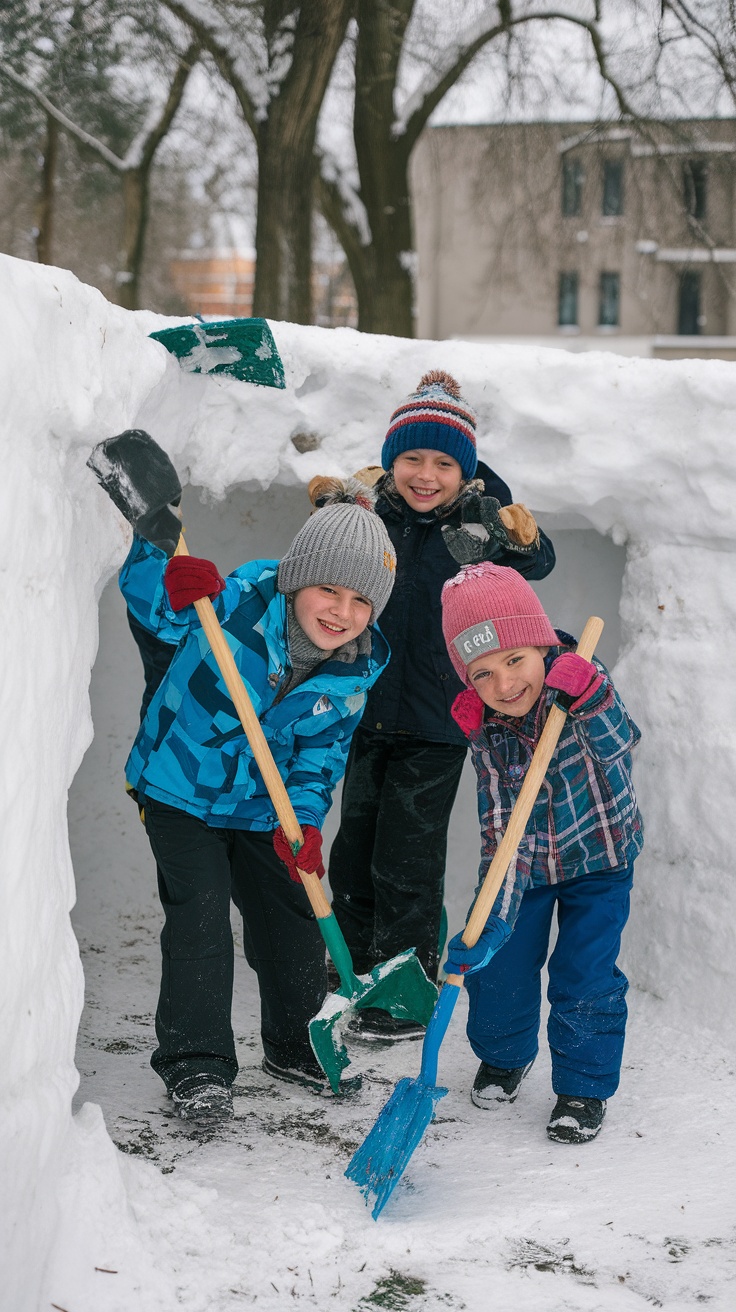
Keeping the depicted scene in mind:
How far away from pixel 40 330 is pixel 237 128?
8.17m

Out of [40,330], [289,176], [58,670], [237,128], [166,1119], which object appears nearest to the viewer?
[40,330]

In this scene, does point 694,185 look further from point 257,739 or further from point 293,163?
point 257,739

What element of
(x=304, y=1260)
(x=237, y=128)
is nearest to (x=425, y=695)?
(x=304, y=1260)

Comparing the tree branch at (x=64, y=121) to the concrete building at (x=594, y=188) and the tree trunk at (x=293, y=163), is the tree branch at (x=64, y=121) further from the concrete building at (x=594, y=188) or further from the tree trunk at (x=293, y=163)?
the concrete building at (x=594, y=188)

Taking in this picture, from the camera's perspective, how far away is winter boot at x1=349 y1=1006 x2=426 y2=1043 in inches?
105

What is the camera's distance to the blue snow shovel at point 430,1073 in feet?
6.31

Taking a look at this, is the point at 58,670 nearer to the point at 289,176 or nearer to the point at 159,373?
the point at 159,373

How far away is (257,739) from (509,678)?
0.49m

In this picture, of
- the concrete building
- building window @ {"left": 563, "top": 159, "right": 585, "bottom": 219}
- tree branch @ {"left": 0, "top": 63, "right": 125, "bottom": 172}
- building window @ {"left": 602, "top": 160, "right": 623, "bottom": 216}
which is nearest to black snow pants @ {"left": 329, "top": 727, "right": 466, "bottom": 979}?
the concrete building

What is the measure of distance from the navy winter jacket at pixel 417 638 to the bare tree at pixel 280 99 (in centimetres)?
463

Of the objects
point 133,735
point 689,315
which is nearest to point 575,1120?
point 133,735

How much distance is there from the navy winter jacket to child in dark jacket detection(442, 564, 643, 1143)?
1.26 ft

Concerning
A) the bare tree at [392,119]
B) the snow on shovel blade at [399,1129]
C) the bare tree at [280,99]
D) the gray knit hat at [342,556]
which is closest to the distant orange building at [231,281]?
the bare tree at [392,119]

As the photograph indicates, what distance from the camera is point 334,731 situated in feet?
7.96
